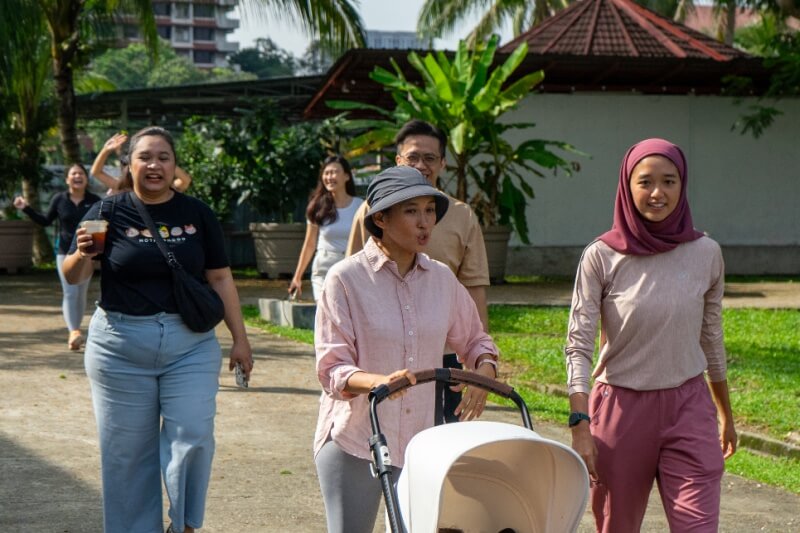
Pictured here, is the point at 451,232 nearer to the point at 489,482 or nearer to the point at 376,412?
the point at 376,412

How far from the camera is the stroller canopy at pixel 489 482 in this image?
3477 millimetres

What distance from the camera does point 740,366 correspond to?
11312 mm

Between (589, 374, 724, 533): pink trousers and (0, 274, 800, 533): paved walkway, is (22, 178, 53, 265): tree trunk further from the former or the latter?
(589, 374, 724, 533): pink trousers

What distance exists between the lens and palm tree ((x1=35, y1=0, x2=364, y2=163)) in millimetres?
20172

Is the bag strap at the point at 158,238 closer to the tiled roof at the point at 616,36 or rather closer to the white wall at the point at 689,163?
the white wall at the point at 689,163

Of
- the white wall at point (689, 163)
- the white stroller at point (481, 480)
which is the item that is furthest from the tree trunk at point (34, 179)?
the white stroller at point (481, 480)

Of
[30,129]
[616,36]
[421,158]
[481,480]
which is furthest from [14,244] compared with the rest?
[481,480]

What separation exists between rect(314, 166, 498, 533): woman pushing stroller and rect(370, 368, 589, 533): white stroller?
33 centimetres

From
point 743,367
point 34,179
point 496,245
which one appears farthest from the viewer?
point 34,179

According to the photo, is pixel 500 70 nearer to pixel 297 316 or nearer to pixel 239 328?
pixel 297 316

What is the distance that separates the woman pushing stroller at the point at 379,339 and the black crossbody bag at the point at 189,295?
141 centimetres

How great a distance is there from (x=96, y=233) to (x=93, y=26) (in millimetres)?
19029

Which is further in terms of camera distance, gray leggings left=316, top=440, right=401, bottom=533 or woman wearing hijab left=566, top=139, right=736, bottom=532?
woman wearing hijab left=566, top=139, right=736, bottom=532

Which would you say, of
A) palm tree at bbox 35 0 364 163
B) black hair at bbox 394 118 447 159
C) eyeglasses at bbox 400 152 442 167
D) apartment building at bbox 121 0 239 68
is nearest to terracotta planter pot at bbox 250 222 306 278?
palm tree at bbox 35 0 364 163
